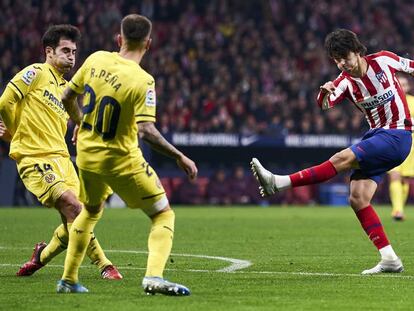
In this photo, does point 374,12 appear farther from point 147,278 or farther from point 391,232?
point 147,278

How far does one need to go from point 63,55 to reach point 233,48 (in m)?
21.9

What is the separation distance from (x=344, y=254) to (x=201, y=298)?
454 cm

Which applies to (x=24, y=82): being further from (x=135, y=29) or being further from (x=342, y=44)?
(x=342, y=44)

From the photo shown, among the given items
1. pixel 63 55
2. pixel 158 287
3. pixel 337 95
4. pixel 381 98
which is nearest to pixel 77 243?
pixel 158 287

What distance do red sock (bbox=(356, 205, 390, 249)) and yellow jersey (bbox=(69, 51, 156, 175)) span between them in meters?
3.06

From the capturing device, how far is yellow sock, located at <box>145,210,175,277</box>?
24.7ft

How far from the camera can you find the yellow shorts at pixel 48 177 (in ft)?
30.6

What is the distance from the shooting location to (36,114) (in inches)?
383

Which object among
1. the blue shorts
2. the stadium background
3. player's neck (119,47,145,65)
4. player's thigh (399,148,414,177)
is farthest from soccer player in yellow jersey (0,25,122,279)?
the stadium background

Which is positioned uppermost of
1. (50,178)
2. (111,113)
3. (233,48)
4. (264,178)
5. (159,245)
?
(233,48)

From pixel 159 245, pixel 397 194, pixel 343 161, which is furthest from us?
pixel 397 194

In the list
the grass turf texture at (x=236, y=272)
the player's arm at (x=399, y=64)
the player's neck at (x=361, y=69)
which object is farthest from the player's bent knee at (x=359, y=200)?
the player's arm at (x=399, y=64)

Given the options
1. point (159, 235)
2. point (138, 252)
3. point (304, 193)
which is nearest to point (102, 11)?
point (304, 193)

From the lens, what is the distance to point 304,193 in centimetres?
2828
